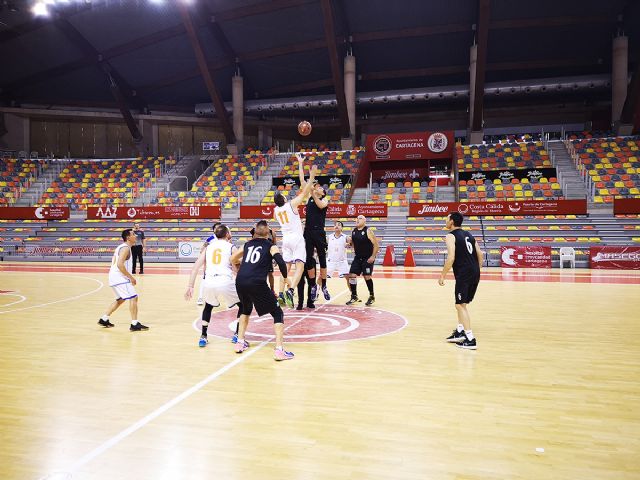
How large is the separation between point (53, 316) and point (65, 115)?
30.4 m

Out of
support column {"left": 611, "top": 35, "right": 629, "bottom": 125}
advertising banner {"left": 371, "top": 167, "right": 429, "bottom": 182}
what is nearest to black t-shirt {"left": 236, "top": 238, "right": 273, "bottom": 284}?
advertising banner {"left": 371, "top": 167, "right": 429, "bottom": 182}

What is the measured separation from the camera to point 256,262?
209 inches

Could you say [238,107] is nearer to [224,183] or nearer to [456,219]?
[224,183]

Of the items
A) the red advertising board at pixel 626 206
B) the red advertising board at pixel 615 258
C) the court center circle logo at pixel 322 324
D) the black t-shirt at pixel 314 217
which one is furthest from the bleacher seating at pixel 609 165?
the black t-shirt at pixel 314 217

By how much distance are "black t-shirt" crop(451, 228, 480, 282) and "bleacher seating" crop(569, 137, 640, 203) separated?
1904 cm

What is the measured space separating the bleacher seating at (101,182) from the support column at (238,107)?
5894 mm

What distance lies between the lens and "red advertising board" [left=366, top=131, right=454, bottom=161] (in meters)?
26.8

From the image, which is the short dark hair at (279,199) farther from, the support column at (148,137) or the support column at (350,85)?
the support column at (148,137)

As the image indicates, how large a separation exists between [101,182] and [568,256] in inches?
1109

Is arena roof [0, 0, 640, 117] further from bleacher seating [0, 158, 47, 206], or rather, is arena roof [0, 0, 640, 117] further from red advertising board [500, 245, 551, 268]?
red advertising board [500, 245, 551, 268]

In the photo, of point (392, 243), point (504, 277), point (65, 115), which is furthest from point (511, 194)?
point (65, 115)

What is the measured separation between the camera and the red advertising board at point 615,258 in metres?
17.4

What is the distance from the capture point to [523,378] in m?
4.57

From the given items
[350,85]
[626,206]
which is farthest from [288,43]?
[626,206]
